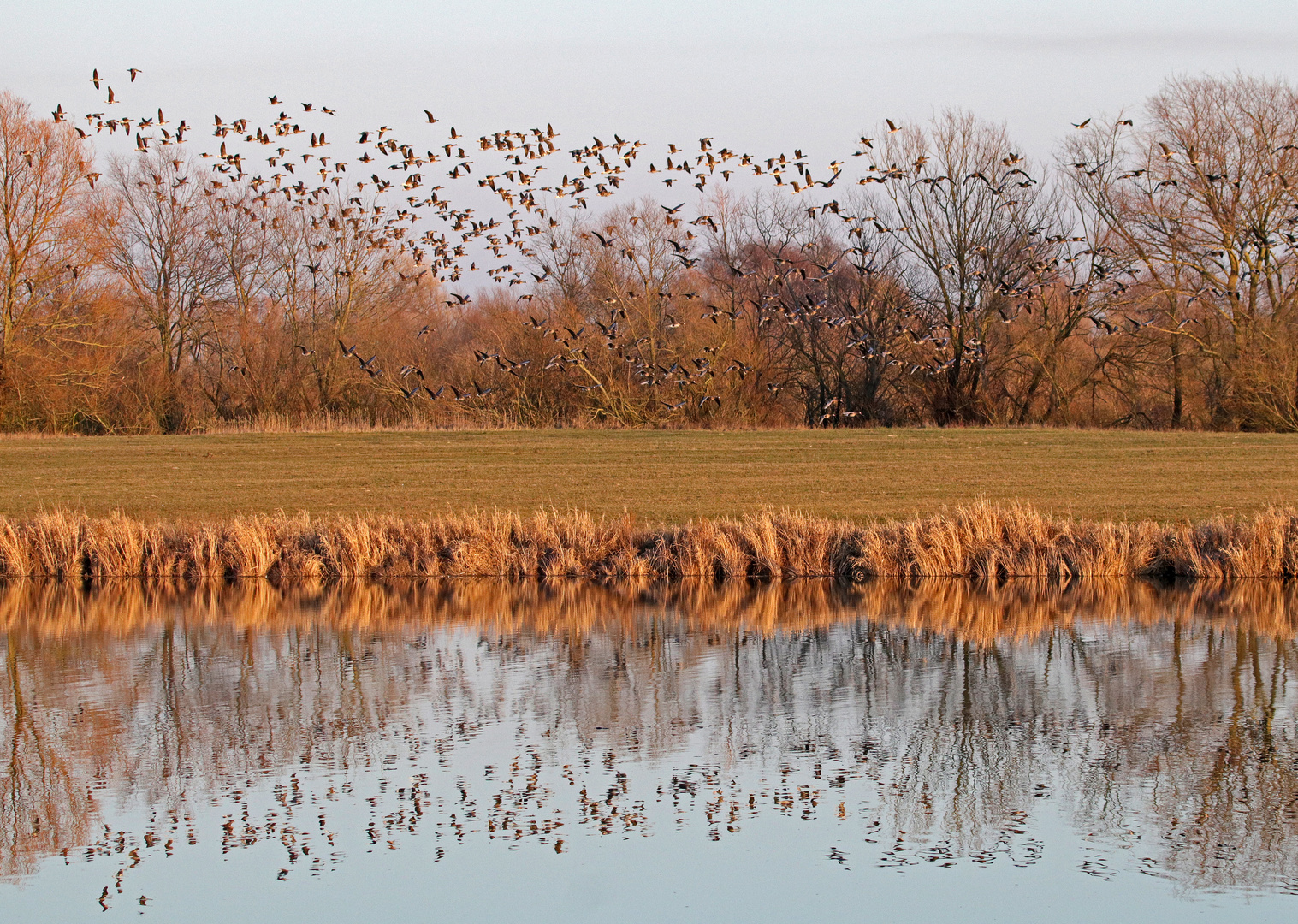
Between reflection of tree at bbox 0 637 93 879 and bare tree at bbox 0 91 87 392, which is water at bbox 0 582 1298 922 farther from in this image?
bare tree at bbox 0 91 87 392

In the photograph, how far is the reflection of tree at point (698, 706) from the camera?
9.53 metres

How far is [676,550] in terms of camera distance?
779 inches

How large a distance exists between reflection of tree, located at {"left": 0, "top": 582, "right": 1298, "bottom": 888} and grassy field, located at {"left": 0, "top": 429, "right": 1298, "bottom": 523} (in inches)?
240

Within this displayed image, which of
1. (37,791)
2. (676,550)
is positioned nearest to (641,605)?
(676,550)

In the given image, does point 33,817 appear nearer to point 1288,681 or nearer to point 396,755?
point 396,755

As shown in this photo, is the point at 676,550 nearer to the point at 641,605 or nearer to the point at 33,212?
the point at 641,605

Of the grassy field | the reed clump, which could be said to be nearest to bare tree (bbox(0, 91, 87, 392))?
the grassy field

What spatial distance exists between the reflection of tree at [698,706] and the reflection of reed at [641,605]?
0.22ft

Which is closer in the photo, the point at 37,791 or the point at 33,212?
the point at 37,791

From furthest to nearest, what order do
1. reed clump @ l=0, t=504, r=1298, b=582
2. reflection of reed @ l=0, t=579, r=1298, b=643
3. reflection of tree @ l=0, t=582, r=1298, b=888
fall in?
reed clump @ l=0, t=504, r=1298, b=582
reflection of reed @ l=0, t=579, r=1298, b=643
reflection of tree @ l=0, t=582, r=1298, b=888

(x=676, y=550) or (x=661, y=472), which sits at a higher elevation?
(x=661, y=472)

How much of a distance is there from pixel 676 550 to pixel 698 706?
7.02m

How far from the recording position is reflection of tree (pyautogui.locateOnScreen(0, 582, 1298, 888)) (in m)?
9.53

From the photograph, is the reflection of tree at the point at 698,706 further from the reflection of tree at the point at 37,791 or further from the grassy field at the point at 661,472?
the grassy field at the point at 661,472
